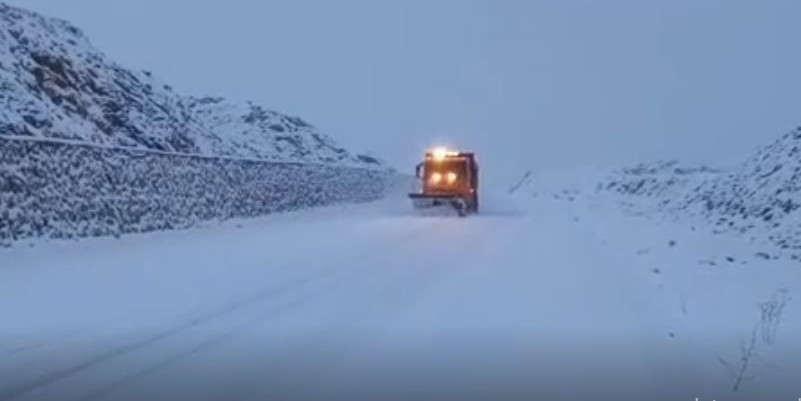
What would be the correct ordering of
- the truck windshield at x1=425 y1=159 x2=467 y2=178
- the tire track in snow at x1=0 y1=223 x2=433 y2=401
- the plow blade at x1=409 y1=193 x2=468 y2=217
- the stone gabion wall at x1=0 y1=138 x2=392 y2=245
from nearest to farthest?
the tire track in snow at x1=0 y1=223 x2=433 y2=401 < the stone gabion wall at x1=0 y1=138 x2=392 y2=245 < the plow blade at x1=409 y1=193 x2=468 y2=217 < the truck windshield at x1=425 y1=159 x2=467 y2=178

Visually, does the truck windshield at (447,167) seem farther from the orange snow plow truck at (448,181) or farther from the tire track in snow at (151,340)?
the tire track in snow at (151,340)

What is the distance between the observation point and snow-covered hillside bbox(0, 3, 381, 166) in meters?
28.1

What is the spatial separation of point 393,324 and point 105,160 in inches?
495

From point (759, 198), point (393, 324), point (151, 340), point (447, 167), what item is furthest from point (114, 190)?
point (447, 167)

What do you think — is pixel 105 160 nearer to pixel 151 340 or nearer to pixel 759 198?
pixel 151 340

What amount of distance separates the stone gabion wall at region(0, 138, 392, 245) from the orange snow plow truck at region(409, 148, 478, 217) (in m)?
8.21

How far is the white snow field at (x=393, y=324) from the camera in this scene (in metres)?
7.11

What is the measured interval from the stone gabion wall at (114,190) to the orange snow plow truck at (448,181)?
8.21 meters

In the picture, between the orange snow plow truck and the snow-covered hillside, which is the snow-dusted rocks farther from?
the orange snow plow truck

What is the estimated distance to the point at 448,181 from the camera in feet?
130

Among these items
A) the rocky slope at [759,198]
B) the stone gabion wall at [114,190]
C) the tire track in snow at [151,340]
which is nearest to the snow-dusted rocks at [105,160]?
the stone gabion wall at [114,190]

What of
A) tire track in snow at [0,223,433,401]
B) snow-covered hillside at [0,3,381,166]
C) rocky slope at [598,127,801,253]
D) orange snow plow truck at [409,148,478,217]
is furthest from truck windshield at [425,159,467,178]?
tire track in snow at [0,223,433,401]

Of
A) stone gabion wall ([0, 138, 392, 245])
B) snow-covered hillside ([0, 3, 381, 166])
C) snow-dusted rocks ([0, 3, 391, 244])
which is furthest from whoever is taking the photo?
snow-covered hillside ([0, 3, 381, 166])

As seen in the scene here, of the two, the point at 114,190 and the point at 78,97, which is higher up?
the point at 78,97
